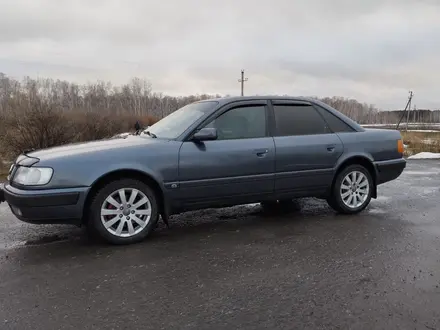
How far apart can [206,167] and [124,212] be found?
1.05 m

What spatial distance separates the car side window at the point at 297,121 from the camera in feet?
15.9

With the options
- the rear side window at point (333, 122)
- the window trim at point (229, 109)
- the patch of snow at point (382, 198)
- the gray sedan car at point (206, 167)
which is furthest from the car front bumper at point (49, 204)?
the patch of snow at point (382, 198)

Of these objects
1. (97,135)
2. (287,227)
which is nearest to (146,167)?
(287,227)

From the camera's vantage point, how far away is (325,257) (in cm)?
361

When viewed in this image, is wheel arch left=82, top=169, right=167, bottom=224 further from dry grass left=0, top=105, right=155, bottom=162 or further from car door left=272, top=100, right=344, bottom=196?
dry grass left=0, top=105, right=155, bottom=162

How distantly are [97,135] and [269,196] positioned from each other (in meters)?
11.4

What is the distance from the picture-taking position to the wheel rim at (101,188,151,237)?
3953 mm

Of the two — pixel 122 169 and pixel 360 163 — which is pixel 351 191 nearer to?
pixel 360 163

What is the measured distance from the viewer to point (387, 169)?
215 inches

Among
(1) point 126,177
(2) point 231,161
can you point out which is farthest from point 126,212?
(2) point 231,161

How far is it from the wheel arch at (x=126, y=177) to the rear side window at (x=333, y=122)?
254 cm

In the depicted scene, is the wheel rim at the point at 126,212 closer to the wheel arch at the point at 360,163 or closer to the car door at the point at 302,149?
the car door at the point at 302,149

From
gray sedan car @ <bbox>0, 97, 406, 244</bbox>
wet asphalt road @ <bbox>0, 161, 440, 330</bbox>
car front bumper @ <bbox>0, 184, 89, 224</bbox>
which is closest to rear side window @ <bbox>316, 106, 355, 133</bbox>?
gray sedan car @ <bbox>0, 97, 406, 244</bbox>

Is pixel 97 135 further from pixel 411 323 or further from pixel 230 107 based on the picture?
pixel 411 323
